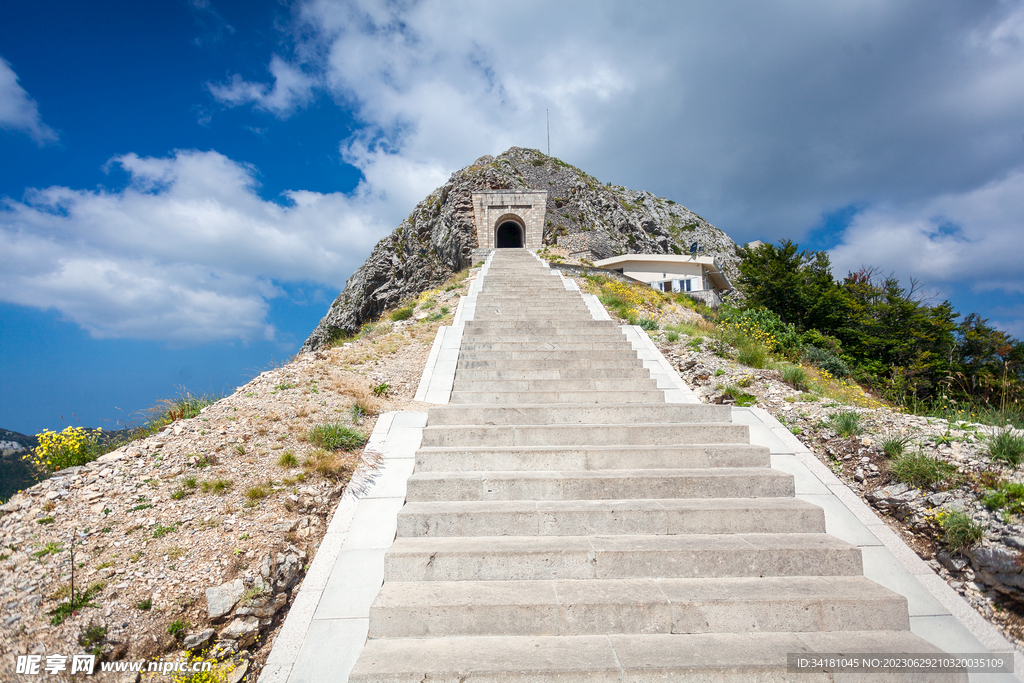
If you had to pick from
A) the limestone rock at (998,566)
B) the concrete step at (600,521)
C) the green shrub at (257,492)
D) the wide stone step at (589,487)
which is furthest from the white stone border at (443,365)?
the limestone rock at (998,566)

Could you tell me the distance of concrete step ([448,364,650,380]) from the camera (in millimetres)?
7059

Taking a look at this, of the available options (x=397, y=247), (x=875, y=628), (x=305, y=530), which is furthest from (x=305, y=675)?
(x=397, y=247)

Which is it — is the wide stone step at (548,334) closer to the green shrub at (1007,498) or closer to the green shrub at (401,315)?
the green shrub at (401,315)

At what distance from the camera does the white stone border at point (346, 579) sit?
9.91 ft

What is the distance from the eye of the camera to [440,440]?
5.14 metres

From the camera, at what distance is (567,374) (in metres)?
7.11

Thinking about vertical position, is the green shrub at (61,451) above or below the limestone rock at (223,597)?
above

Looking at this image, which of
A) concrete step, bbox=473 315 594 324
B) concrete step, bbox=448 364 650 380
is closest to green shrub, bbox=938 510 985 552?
concrete step, bbox=448 364 650 380

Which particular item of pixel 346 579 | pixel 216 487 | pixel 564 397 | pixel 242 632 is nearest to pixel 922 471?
pixel 564 397

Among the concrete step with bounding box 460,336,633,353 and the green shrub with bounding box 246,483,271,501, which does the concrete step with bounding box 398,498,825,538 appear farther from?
the concrete step with bounding box 460,336,633,353

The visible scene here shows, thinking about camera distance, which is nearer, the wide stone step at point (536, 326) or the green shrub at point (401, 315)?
the wide stone step at point (536, 326)

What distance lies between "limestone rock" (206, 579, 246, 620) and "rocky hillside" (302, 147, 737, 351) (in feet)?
96.5

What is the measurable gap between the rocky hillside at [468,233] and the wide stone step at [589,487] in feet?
90.8

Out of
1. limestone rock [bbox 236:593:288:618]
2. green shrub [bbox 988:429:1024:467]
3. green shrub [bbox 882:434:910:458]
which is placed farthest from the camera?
green shrub [bbox 882:434:910:458]
